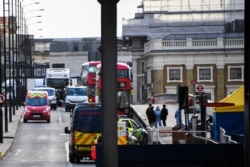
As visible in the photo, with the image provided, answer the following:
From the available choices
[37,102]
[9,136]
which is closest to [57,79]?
[37,102]

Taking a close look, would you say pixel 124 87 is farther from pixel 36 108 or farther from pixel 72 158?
pixel 72 158

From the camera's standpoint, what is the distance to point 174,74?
302 feet

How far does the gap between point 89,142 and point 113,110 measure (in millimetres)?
19859

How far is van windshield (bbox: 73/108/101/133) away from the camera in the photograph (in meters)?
41.8

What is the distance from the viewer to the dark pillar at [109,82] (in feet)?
69.5

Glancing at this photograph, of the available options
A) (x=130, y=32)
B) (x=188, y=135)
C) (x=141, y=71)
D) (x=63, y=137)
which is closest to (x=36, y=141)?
(x=63, y=137)

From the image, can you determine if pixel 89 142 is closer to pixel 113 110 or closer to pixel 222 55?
pixel 113 110

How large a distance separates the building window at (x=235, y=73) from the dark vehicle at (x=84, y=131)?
32554 millimetres

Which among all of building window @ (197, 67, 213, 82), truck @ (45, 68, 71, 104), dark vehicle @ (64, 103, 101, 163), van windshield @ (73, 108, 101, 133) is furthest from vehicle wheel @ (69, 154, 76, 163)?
truck @ (45, 68, 71, 104)

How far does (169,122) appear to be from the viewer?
6306 centimetres

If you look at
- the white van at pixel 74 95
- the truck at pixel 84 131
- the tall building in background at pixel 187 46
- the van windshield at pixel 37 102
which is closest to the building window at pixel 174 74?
the tall building in background at pixel 187 46

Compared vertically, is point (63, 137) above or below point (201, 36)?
below

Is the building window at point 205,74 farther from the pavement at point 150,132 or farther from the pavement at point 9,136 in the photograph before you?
the pavement at point 9,136

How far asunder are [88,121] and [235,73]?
108ft
